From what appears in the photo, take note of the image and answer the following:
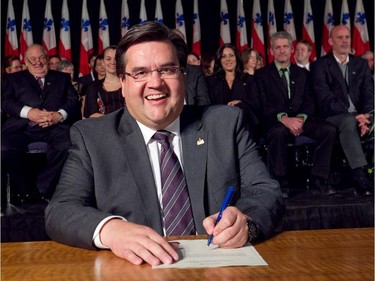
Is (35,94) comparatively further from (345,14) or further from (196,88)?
(345,14)

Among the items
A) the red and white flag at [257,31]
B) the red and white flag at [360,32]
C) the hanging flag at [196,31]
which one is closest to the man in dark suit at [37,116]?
the hanging flag at [196,31]

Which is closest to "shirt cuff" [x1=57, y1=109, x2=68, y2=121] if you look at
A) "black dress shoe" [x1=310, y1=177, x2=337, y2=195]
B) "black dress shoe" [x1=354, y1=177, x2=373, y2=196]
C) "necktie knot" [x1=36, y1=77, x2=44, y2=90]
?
"necktie knot" [x1=36, y1=77, x2=44, y2=90]

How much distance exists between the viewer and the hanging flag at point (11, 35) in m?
8.06

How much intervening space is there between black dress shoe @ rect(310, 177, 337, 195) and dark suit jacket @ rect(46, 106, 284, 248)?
323 centimetres

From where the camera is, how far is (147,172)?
5.68 feet

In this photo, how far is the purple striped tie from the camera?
1.70 meters

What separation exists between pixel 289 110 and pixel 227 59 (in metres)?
0.76

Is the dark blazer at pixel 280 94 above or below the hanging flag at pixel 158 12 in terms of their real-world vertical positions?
below

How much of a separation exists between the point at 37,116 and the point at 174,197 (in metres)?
3.40

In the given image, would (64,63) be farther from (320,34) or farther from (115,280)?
(115,280)

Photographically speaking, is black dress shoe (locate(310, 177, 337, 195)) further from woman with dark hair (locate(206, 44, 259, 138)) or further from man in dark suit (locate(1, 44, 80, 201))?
man in dark suit (locate(1, 44, 80, 201))

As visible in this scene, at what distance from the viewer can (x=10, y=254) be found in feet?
Result: 4.39

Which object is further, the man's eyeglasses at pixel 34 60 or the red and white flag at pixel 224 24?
the red and white flag at pixel 224 24

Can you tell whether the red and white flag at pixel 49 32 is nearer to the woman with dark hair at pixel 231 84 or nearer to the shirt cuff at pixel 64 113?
the shirt cuff at pixel 64 113
